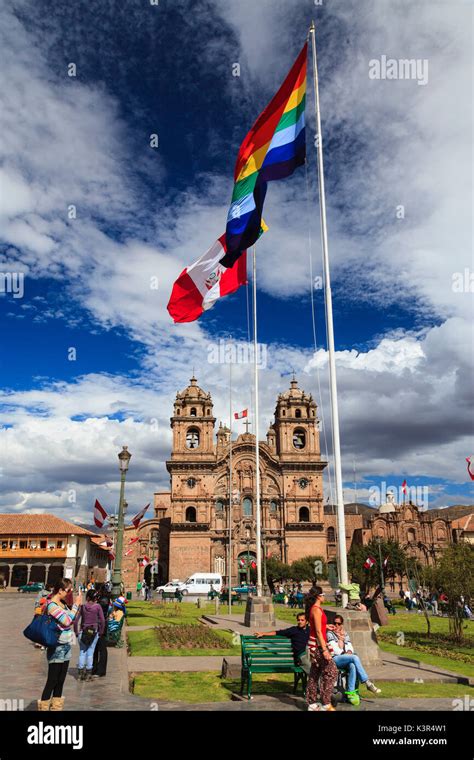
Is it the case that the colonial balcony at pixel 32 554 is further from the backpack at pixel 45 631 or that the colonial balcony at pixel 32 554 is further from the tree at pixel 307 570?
the backpack at pixel 45 631

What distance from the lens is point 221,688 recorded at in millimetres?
9484

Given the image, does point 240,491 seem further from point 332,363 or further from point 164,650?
point 332,363

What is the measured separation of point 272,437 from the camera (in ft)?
213

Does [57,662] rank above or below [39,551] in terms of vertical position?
above

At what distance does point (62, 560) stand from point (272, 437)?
2686 centimetres

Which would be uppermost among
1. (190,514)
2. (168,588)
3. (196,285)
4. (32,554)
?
(196,285)

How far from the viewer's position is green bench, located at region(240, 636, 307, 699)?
856 centimetres

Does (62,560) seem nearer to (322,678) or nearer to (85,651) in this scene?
(85,651)

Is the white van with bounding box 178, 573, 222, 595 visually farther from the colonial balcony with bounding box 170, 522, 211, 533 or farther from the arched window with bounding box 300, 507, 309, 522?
the arched window with bounding box 300, 507, 309, 522

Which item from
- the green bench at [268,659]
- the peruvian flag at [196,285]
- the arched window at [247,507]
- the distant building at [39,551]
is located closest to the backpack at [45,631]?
the green bench at [268,659]

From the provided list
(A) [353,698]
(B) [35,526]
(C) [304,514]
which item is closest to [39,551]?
(B) [35,526]

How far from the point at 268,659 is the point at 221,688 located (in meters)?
1.30

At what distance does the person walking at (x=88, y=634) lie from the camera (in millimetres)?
9766

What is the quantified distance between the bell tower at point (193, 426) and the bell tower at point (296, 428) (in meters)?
7.69
